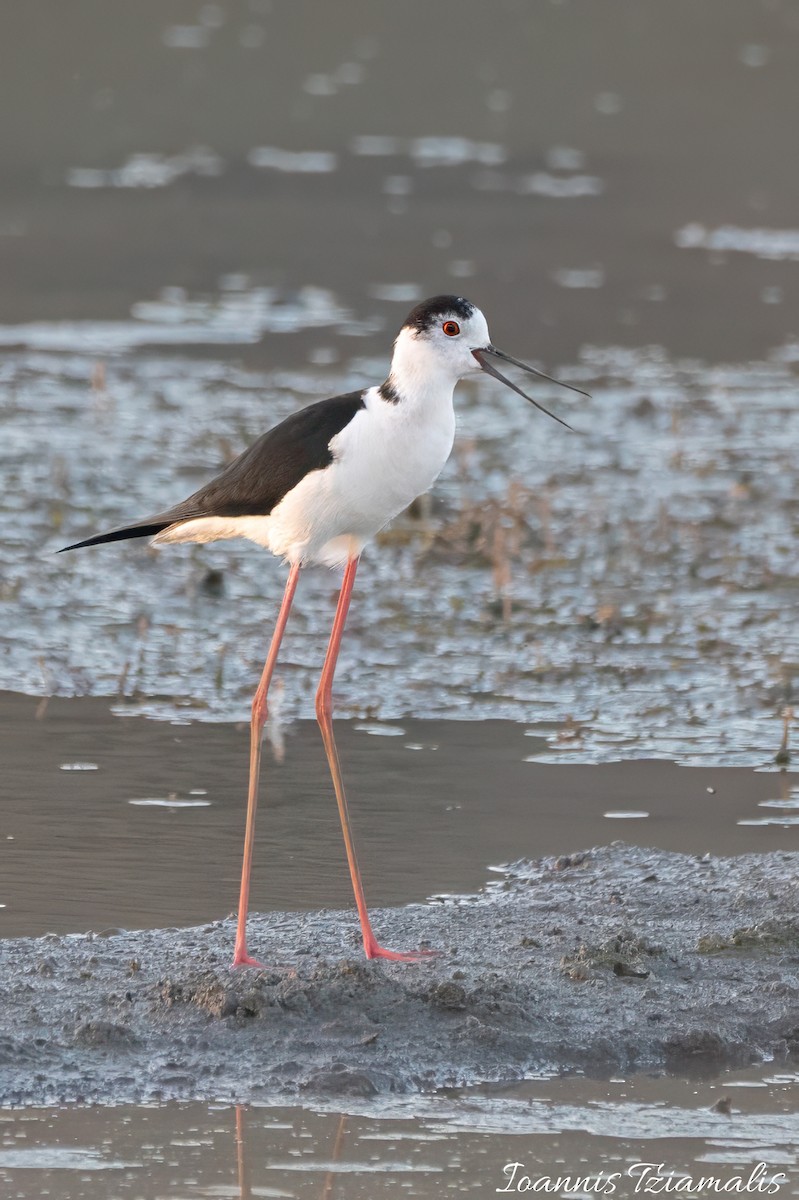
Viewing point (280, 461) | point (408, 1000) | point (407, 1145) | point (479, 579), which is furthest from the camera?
point (479, 579)

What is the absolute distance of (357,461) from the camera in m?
4.89

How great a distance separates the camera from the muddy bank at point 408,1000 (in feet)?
14.1

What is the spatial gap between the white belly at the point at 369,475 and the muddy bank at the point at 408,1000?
927 millimetres

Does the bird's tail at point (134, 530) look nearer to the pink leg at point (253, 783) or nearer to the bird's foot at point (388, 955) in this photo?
the pink leg at point (253, 783)

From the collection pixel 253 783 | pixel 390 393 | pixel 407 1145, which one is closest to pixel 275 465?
pixel 390 393

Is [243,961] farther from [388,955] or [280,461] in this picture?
[280,461]

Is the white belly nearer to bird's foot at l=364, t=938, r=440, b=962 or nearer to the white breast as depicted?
the white breast

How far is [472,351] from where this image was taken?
490 centimetres

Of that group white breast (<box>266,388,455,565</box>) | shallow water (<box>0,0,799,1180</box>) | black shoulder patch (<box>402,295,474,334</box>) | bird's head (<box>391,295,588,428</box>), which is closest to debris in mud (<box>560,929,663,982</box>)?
shallow water (<box>0,0,799,1180</box>)

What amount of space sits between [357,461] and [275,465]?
0.76 feet

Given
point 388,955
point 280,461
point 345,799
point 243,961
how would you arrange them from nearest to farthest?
point 243,961 → point 388,955 → point 280,461 → point 345,799

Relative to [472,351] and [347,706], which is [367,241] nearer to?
[347,706]

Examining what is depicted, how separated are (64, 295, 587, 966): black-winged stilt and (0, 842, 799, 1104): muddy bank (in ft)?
0.62

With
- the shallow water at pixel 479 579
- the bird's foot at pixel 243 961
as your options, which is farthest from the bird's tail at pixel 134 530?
the shallow water at pixel 479 579
